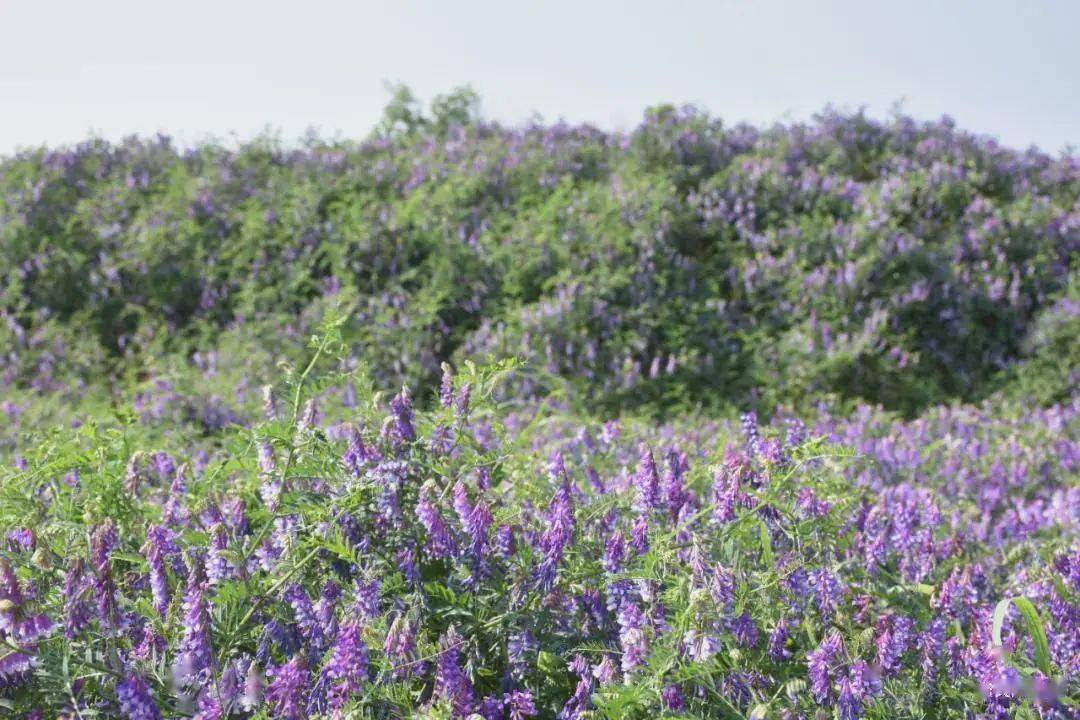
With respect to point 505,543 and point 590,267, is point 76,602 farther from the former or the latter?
point 590,267

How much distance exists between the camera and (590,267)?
732cm

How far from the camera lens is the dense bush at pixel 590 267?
22.4ft

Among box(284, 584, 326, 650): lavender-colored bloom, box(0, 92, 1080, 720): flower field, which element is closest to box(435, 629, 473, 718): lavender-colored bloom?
box(0, 92, 1080, 720): flower field

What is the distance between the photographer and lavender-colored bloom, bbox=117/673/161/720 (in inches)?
61.7

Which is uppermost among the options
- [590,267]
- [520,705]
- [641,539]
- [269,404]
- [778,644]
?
[590,267]

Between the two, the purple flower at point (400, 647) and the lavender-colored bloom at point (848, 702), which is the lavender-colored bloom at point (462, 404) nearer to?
the purple flower at point (400, 647)

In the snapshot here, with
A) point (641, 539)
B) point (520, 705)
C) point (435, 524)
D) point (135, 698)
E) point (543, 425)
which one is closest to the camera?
point (135, 698)

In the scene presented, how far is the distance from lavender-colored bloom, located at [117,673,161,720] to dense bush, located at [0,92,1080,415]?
4.57 metres

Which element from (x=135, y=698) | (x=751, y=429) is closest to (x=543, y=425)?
(x=751, y=429)

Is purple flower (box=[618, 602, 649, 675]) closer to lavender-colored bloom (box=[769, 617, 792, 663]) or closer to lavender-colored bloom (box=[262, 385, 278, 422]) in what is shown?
lavender-colored bloom (box=[769, 617, 792, 663])

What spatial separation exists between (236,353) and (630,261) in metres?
2.63

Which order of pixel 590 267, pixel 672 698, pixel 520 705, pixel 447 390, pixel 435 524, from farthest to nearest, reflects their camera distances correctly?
pixel 590 267 < pixel 447 390 < pixel 435 524 < pixel 520 705 < pixel 672 698

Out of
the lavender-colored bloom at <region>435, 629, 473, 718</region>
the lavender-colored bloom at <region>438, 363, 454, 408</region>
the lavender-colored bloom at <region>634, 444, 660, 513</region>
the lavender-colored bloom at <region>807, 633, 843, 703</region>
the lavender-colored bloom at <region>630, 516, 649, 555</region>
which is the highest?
the lavender-colored bloom at <region>438, 363, 454, 408</region>

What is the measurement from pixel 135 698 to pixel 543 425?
3.25 metres
